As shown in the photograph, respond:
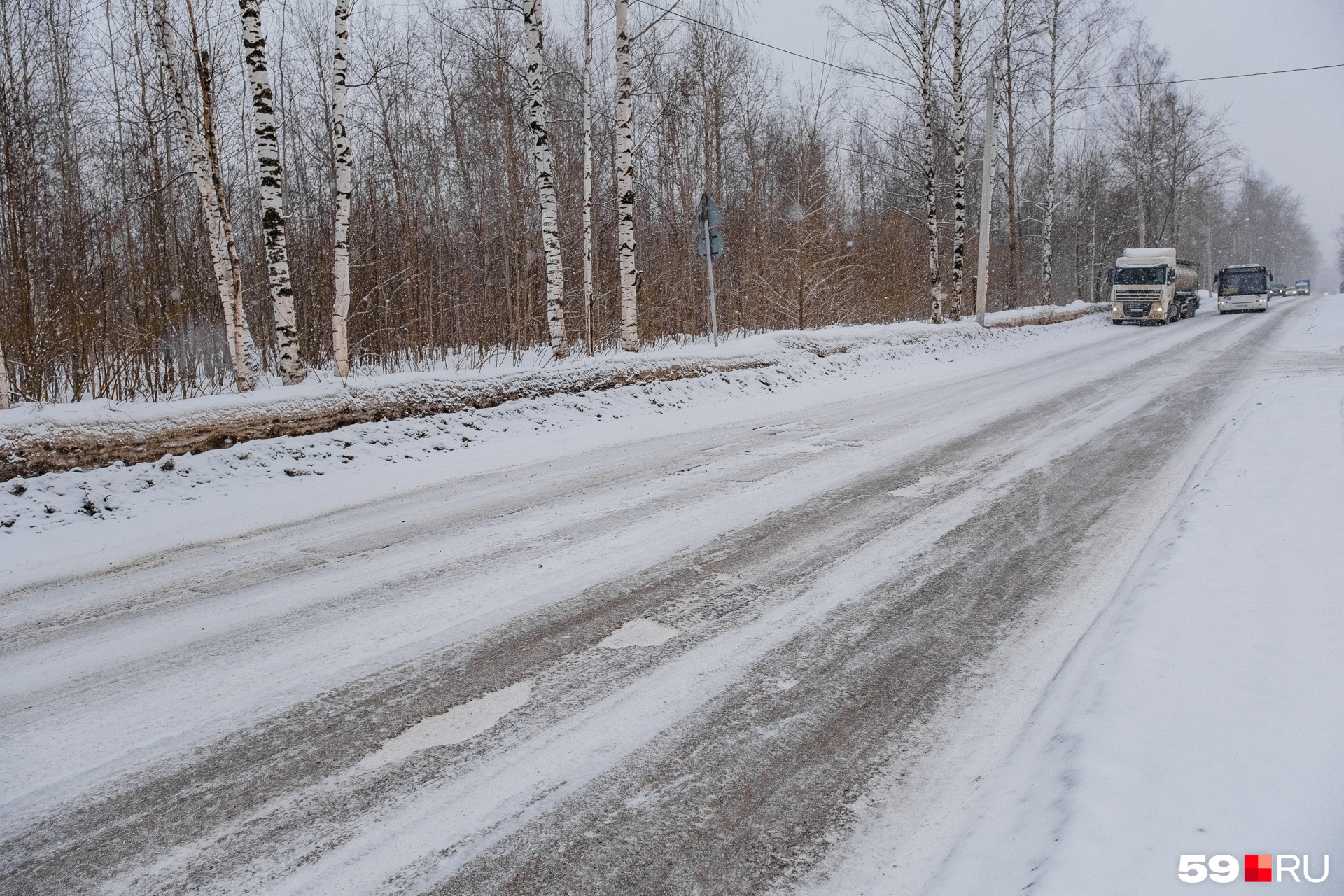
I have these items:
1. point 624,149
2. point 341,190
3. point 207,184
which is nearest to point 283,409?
point 341,190

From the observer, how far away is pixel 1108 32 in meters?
29.8

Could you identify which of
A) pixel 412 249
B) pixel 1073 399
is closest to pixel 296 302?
pixel 412 249

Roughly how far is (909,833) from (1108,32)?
37112 millimetres

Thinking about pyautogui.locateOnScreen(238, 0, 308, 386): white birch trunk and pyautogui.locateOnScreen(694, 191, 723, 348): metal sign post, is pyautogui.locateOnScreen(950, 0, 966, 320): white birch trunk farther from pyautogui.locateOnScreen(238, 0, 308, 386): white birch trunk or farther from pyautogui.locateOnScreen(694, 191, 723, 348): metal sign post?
pyautogui.locateOnScreen(238, 0, 308, 386): white birch trunk

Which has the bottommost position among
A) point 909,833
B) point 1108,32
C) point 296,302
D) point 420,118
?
point 909,833

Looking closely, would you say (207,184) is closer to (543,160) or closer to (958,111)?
(543,160)

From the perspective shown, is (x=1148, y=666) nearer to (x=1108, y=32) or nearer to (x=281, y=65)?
(x=281, y=65)

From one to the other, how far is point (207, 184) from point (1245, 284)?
41535 mm

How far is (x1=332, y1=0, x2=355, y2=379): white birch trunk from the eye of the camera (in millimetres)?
9844

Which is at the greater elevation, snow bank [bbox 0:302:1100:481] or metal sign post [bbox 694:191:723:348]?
metal sign post [bbox 694:191:723:348]

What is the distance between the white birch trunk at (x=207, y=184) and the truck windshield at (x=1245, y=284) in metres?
41.1

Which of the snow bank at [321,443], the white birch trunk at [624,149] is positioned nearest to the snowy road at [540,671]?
the snow bank at [321,443]

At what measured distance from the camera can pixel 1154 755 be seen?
231 cm

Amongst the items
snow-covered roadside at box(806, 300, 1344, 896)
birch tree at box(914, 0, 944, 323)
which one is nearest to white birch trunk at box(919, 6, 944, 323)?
birch tree at box(914, 0, 944, 323)
